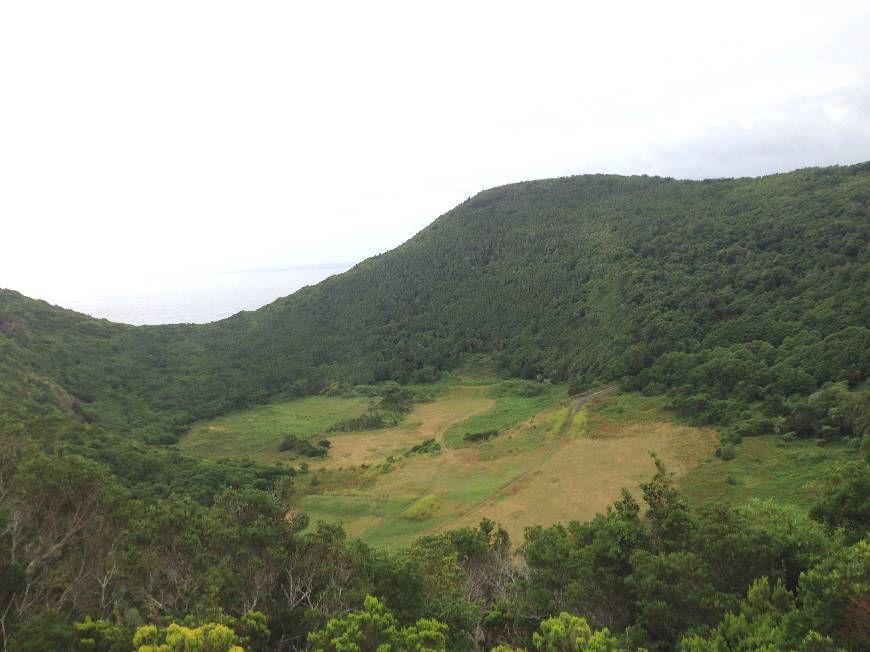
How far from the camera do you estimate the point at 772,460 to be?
27.7m

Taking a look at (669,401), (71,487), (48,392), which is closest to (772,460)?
(669,401)

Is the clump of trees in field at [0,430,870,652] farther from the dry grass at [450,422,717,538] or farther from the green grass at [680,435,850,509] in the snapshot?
the dry grass at [450,422,717,538]

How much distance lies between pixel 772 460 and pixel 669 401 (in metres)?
12.2

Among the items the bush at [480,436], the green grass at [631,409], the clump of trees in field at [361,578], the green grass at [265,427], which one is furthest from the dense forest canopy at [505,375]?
the bush at [480,436]

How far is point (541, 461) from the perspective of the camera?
35.4 metres

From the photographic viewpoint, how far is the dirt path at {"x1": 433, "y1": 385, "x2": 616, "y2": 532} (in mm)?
29125

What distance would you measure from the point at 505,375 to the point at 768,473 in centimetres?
4155

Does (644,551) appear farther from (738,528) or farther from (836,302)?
(836,302)

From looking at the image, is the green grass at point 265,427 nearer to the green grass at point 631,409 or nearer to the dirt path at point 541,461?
the dirt path at point 541,461

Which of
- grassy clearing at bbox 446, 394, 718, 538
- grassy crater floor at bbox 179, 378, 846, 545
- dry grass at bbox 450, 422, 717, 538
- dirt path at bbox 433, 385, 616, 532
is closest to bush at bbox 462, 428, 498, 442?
grassy crater floor at bbox 179, 378, 846, 545

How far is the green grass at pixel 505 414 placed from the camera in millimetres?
46531

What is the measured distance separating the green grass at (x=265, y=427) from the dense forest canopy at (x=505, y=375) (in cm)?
311

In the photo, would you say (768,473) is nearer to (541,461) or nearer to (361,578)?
(541,461)

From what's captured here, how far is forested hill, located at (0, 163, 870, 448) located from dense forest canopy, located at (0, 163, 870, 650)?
0.34 meters
